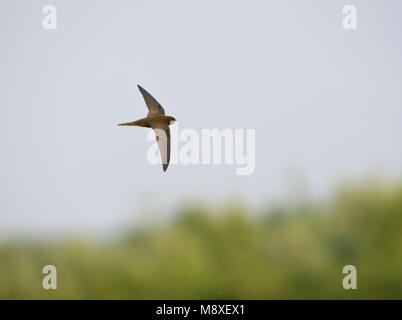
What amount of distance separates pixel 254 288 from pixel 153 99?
6.10 meters

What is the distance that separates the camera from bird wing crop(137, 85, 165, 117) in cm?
1065

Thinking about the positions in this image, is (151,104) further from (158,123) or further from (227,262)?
(227,262)

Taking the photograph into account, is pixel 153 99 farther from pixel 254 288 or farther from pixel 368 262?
pixel 368 262

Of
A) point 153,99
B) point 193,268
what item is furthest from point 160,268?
point 153,99

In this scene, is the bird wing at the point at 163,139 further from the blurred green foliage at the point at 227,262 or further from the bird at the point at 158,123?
the blurred green foliage at the point at 227,262

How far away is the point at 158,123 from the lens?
1039 centimetres

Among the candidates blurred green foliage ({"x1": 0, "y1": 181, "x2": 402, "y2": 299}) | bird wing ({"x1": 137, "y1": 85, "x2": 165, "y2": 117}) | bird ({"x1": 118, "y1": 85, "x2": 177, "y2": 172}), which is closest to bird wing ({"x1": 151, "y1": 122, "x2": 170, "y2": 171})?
bird ({"x1": 118, "y1": 85, "x2": 177, "y2": 172})

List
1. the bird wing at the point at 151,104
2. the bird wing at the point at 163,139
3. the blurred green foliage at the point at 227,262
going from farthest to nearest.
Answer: the blurred green foliage at the point at 227,262, the bird wing at the point at 151,104, the bird wing at the point at 163,139

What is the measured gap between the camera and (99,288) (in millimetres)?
16000

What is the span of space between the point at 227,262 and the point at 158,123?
6.99m

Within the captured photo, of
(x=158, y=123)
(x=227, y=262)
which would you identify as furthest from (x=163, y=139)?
(x=227, y=262)

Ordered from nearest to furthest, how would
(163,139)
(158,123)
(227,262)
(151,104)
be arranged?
(163,139) → (158,123) → (151,104) → (227,262)

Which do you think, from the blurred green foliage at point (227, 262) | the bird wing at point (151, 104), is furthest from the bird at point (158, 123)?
the blurred green foliage at point (227, 262)

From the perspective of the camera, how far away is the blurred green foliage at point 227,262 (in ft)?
50.5
